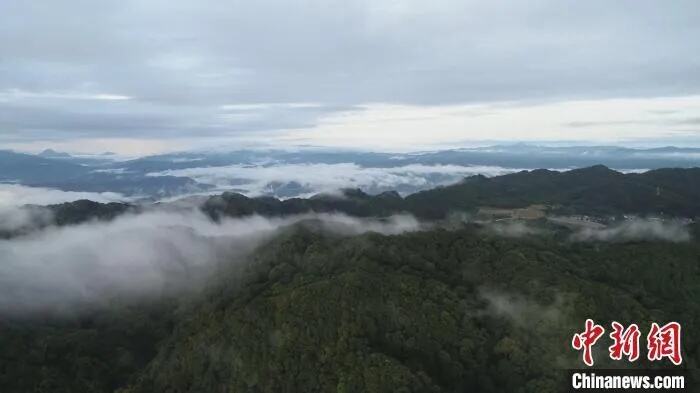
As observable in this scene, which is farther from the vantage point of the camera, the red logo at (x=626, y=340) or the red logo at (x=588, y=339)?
the red logo at (x=588, y=339)

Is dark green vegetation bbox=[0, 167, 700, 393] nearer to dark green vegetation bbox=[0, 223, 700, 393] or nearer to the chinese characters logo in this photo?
dark green vegetation bbox=[0, 223, 700, 393]

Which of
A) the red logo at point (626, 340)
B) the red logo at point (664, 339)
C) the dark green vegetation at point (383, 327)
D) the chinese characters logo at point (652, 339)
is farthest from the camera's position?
the dark green vegetation at point (383, 327)

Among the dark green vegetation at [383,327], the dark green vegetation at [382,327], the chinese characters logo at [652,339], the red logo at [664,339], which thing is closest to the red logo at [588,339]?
the chinese characters logo at [652,339]

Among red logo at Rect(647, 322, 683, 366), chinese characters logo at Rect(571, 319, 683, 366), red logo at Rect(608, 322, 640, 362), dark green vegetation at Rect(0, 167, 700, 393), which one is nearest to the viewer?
red logo at Rect(647, 322, 683, 366)

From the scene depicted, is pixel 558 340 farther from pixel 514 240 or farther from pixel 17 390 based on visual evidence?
pixel 17 390

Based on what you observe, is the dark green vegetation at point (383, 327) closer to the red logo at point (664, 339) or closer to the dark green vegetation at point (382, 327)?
the dark green vegetation at point (382, 327)

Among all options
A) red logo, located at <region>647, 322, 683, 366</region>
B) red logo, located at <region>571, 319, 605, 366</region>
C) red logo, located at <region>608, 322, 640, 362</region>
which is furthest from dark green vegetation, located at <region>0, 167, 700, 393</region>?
red logo, located at <region>647, 322, 683, 366</region>

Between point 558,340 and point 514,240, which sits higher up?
point 514,240

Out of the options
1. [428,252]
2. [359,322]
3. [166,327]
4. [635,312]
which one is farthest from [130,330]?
[635,312]

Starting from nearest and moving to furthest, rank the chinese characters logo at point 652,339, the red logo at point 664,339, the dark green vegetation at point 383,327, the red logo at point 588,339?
the red logo at point 664,339, the chinese characters logo at point 652,339, the red logo at point 588,339, the dark green vegetation at point 383,327
